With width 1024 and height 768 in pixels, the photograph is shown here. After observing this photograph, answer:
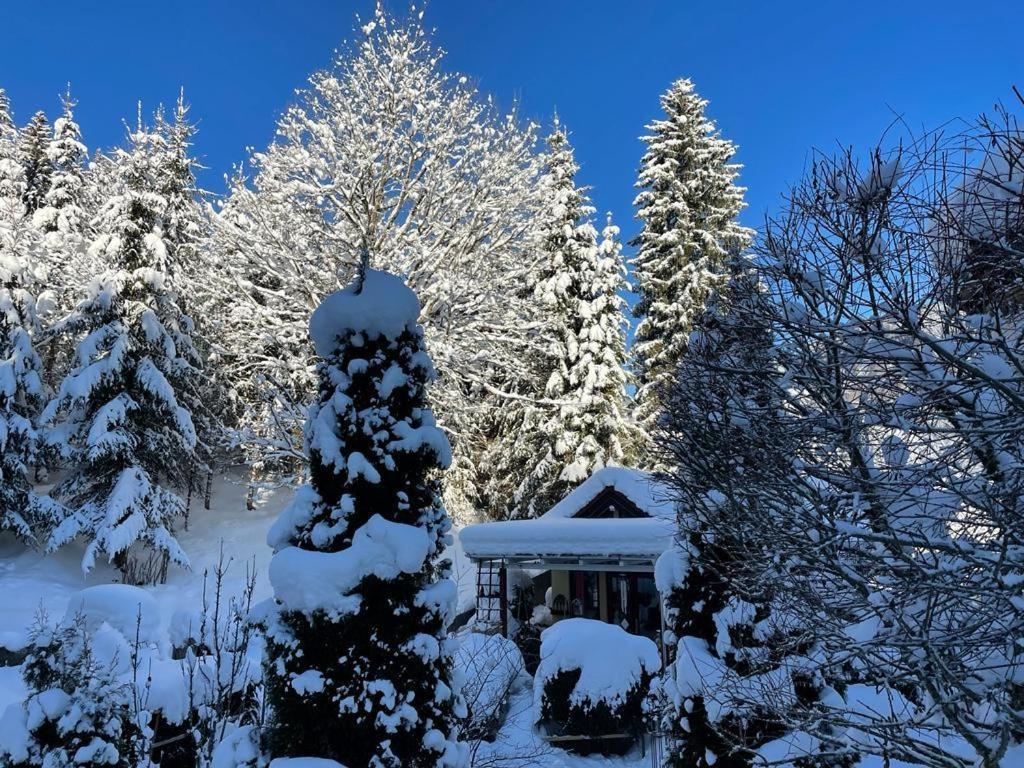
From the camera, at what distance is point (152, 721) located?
5953mm

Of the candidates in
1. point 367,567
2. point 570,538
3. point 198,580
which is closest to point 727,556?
point 367,567

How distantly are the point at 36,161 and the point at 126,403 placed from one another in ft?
57.0

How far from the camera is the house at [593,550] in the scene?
13.6 meters

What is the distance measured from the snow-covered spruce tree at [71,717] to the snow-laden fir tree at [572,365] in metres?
15.5

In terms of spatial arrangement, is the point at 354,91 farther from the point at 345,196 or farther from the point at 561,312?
the point at 561,312

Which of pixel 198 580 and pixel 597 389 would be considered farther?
pixel 597 389

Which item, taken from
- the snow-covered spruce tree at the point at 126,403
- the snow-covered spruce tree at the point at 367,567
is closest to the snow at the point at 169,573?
the snow-covered spruce tree at the point at 126,403

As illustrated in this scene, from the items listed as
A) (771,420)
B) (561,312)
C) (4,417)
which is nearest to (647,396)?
(561,312)

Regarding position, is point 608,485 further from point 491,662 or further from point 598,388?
point 491,662

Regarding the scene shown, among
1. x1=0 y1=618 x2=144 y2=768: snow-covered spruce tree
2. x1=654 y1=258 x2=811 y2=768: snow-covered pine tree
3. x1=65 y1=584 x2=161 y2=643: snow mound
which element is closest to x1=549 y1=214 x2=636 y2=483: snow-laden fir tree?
x1=654 y1=258 x2=811 y2=768: snow-covered pine tree

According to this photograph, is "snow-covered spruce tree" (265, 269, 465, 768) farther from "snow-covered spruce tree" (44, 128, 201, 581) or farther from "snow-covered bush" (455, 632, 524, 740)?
"snow-covered spruce tree" (44, 128, 201, 581)

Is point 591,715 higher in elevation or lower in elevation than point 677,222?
lower

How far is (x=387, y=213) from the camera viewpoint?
564 inches

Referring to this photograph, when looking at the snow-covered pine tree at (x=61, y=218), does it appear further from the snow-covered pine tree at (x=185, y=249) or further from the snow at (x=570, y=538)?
the snow at (x=570, y=538)
